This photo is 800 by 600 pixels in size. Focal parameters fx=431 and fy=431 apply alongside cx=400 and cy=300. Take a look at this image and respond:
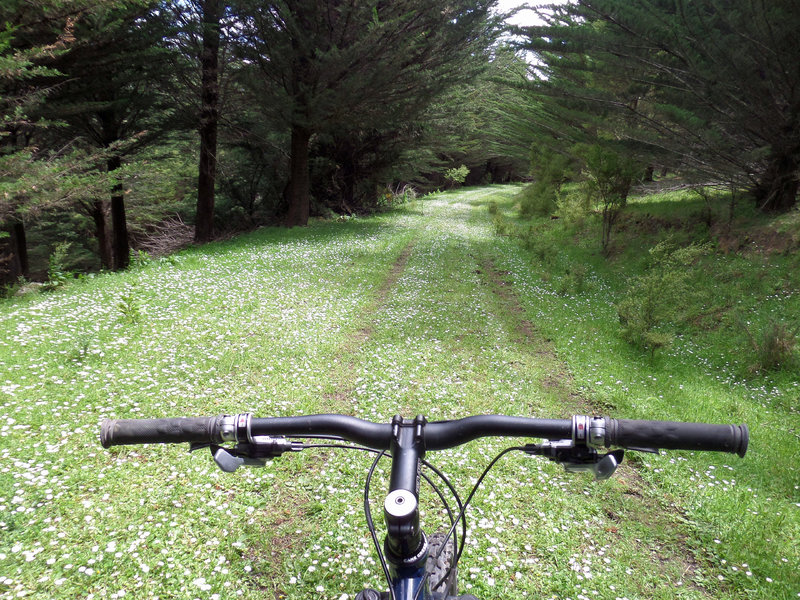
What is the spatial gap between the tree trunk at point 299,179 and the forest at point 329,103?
0.10 m

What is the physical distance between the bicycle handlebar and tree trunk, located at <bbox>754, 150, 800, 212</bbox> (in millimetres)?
12544

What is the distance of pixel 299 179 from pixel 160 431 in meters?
21.2

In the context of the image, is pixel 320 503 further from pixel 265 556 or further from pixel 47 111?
pixel 47 111

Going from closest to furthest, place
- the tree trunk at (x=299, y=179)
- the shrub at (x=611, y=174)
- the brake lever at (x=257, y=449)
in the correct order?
1. the brake lever at (x=257, y=449)
2. the shrub at (x=611, y=174)
3. the tree trunk at (x=299, y=179)

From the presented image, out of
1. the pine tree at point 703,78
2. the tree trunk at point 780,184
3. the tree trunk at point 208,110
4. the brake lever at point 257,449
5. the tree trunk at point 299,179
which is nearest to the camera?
the brake lever at point 257,449

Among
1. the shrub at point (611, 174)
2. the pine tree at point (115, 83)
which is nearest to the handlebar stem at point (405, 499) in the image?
the pine tree at point (115, 83)

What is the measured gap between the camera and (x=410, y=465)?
1590 millimetres

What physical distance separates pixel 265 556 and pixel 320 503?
0.71m

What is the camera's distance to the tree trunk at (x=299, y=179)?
819 inches

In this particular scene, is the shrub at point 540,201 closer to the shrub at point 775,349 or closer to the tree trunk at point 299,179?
the tree trunk at point 299,179

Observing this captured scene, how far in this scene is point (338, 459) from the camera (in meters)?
4.85

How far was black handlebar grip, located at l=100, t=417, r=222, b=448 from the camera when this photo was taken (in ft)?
5.86

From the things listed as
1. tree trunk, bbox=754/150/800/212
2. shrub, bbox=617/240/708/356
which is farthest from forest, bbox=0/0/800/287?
shrub, bbox=617/240/708/356

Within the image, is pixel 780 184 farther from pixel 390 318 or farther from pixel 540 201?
pixel 540 201
